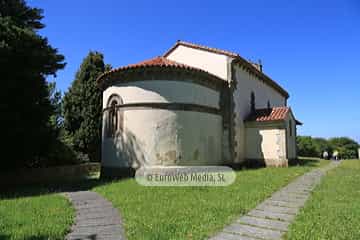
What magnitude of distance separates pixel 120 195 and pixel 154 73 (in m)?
6.55

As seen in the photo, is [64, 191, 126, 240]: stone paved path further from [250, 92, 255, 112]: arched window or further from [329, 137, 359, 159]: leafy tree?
[329, 137, 359, 159]: leafy tree

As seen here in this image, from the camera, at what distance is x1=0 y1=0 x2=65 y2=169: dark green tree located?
10.9 metres

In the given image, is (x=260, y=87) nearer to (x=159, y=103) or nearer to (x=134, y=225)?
(x=159, y=103)

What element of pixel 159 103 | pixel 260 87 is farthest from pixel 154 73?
pixel 260 87

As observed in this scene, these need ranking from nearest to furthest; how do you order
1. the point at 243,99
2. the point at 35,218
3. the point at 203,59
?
1. the point at 35,218
2. the point at 203,59
3. the point at 243,99

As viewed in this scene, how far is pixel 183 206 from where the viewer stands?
6.97 meters

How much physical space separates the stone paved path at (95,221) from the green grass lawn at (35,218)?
0.70 ft

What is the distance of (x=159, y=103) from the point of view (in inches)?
508

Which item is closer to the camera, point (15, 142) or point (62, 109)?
point (15, 142)

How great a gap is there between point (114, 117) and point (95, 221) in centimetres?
846

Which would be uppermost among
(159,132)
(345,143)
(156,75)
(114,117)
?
(156,75)

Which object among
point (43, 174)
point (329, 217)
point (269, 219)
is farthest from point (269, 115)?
point (43, 174)

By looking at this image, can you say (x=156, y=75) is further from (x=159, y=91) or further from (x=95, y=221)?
(x=95, y=221)

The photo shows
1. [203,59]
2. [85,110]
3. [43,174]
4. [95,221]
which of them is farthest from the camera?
[85,110]
